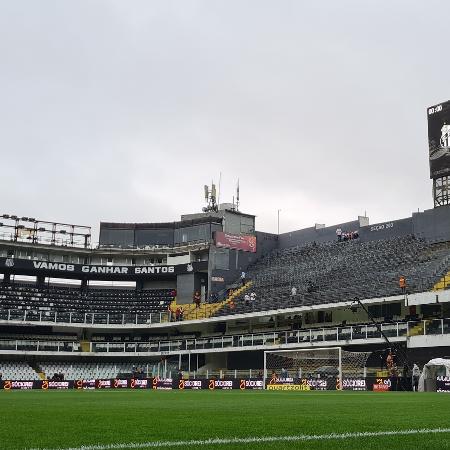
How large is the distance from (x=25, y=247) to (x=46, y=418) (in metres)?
66.1

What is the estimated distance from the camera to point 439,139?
56438mm

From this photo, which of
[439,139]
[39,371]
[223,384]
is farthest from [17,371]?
[439,139]

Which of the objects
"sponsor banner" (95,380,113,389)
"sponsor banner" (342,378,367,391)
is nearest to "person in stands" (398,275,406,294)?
"sponsor banner" (342,378,367,391)

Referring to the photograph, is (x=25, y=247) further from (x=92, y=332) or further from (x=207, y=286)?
(x=207, y=286)

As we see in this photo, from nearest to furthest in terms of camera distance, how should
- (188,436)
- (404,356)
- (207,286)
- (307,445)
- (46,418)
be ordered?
(307,445)
(188,436)
(46,418)
(404,356)
(207,286)

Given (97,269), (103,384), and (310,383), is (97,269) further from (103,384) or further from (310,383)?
(310,383)

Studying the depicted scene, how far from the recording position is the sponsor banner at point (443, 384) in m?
30.7

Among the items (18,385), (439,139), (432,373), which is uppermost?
(439,139)

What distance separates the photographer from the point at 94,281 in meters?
80.1

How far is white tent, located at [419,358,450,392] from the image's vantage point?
3117 centimetres

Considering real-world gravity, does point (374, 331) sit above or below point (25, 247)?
below

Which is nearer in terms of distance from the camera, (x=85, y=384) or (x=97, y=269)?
(x=85, y=384)

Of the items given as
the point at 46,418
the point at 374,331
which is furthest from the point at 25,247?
the point at 46,418

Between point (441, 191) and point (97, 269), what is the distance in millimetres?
39563
